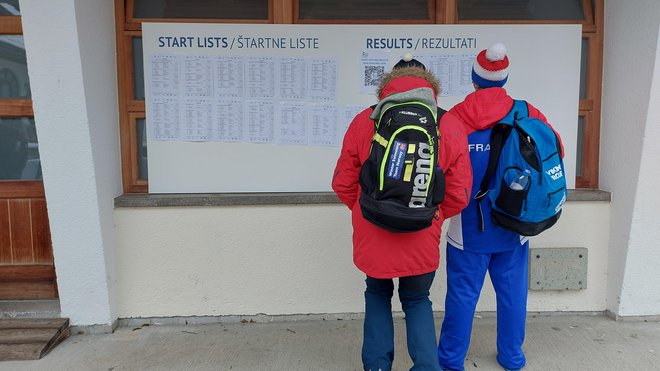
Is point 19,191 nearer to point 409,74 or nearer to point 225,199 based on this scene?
point 225,199

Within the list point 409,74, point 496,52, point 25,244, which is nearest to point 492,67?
point 496,52

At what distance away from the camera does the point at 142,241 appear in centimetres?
364

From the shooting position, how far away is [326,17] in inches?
148

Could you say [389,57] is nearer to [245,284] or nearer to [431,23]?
[431,23]

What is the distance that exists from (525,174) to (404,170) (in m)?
0.71

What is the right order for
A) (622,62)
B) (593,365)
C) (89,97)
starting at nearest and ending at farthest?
1. (593,365)
2. (89,97)
3. (622,62)

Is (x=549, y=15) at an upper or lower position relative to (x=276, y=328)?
upper

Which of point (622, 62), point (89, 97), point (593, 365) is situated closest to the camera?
point (593, 365)

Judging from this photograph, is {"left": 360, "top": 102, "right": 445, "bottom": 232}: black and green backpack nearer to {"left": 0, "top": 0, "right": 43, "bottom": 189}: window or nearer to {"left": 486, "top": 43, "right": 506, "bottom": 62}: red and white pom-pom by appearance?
{"left": 486, "top": 43, "right": 506, "bottom": 62}: red and white pom-pom

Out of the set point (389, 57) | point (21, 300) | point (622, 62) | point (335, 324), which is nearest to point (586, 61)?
point (622, 62)

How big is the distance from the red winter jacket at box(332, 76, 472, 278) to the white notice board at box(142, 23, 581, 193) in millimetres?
1153

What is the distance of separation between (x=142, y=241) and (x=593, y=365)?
9.76 feet

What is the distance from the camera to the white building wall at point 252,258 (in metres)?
3.64

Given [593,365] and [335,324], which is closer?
[593,365]
